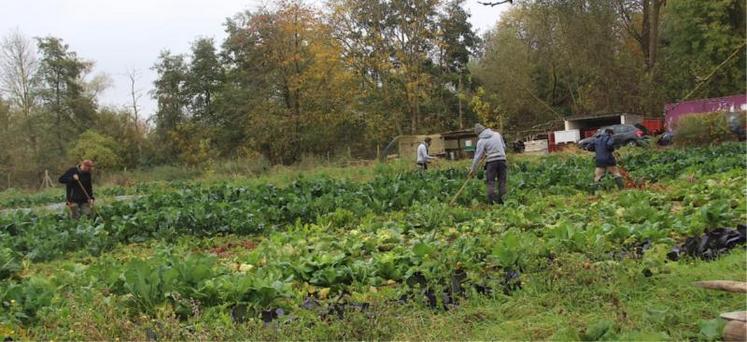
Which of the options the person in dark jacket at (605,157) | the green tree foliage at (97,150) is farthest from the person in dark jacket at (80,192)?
the green tree foliage at (97,150)

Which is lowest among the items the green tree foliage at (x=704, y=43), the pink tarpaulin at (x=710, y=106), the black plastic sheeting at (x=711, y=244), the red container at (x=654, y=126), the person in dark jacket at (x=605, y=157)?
the black plastic sheeting at (x=711, y=244)

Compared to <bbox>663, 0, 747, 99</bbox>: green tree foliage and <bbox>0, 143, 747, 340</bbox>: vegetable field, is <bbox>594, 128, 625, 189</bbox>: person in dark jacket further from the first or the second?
<bbox>663, 0, 747, 99</bbox>: green tree foliage

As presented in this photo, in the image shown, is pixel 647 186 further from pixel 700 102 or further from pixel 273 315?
pixel 700 102

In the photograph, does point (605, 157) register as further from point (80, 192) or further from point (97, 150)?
point (97, 150)

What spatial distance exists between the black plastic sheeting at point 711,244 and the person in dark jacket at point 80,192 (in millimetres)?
11720

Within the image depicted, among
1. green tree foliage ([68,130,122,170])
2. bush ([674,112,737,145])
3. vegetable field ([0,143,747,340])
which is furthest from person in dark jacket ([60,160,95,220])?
green tree foliage ([68,130,122,170])

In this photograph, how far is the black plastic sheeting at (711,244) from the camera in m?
5.46

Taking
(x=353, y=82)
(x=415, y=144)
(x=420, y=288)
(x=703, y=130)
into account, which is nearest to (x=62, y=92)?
(x=353, y=82)

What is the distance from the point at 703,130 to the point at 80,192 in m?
23.6

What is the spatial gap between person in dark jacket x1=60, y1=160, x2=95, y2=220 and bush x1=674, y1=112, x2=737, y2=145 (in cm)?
2303

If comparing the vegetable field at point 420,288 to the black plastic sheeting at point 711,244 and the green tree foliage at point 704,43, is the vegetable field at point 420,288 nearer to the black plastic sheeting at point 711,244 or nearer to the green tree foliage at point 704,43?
the black plastic sheeting at point 711,244

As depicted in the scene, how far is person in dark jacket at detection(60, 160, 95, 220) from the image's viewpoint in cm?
1322

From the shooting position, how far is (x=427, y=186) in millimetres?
13797

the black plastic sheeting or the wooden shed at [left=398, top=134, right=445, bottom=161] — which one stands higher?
the wooden shed at [left=398, top=134, right=445, bottom=161]
